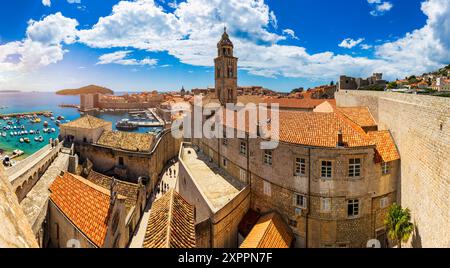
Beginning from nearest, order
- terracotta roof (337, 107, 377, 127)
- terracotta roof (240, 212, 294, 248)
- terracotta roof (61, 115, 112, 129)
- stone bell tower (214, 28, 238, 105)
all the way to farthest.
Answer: terracotta roof (240, 212, 294, 248) → terracotta roof (337, 107, 377, 127) → terracotta roof (61, 115, 112, 129) → stone bell tower (214, 28, 238, 105)

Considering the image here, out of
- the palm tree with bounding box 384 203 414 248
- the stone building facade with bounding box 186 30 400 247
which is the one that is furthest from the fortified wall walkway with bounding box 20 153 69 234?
the palm tree with bounding box 384 203 414 248

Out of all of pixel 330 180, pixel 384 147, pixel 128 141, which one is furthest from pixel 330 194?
pixel 128 141

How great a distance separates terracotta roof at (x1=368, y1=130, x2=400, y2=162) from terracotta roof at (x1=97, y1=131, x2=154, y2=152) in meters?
22.8

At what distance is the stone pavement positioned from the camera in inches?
712

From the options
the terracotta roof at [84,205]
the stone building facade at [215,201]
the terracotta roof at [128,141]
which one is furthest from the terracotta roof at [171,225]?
the terracotta roof at [128,141]

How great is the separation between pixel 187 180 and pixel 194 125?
14.1 metres

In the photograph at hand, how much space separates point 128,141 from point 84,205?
21637mm

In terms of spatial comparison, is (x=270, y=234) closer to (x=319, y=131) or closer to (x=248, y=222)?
(x=248, y=222)

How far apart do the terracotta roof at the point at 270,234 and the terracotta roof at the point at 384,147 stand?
646cm

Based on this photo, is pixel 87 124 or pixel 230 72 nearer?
pixel 87 124

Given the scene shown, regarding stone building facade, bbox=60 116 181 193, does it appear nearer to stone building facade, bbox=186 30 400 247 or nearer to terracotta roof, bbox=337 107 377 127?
stone building facade, bbox=186 30 400 247

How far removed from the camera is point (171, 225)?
9.19 m

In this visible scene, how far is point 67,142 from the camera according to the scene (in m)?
32.2
